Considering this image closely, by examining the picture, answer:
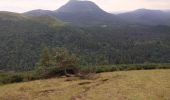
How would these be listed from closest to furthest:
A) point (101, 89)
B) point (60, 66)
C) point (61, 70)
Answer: point (101, 89)
point (60, 66)
point (61, 70)

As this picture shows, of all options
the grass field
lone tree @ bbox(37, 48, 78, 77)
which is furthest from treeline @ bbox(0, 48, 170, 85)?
the grass field

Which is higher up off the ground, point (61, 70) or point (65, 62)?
point (65, 62)

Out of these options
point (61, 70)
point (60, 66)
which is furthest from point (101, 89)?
point (61, 70)

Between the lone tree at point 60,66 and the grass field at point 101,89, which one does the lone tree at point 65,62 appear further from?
the grass field at point 101,89

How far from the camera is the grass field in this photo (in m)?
36.8

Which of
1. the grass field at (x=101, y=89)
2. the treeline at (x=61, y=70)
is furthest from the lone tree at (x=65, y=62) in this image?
the grass field at (x=101, y=89)

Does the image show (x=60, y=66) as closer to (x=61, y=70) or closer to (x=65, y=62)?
(x=61, y=70)

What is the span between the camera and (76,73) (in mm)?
55875

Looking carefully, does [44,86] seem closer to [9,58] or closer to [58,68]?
[58,68]

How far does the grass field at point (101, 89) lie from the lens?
36.8 m

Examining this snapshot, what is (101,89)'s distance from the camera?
41.2 meters

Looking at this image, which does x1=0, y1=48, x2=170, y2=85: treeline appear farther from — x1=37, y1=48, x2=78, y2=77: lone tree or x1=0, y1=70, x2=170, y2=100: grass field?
x1=0, y1=70, x2=170, y2=100: grass field

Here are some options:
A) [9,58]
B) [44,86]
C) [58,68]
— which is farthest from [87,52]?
[44,86]

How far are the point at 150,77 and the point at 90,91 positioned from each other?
11019 mm
